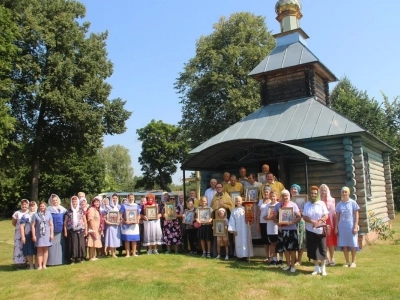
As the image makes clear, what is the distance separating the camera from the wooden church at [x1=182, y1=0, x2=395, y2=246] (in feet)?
37.8

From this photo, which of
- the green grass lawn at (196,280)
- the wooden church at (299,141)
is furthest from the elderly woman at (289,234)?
the wooden church at (299,141)

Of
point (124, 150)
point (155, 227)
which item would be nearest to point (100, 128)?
point (155, 227)

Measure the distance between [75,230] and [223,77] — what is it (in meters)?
19.9

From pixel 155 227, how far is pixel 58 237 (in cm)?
260

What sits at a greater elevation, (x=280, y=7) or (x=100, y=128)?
(x=280, y=7)

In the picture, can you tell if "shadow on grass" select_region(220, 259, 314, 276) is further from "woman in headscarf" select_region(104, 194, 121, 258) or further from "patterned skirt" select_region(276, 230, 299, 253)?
"woman in headscarf" select_region(104, 194, 121, 258)

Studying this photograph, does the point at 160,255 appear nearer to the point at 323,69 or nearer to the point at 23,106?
the point at 323,69

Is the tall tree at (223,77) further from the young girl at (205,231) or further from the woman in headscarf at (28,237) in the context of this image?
the woman in headscarf at (28,237)

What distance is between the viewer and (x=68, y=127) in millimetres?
24422

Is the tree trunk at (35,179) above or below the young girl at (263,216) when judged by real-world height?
above

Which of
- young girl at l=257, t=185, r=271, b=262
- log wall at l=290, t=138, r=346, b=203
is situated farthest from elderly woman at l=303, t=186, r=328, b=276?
log wall at l=290, t=138, r=346, b=203

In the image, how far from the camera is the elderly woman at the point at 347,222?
838 centimetres

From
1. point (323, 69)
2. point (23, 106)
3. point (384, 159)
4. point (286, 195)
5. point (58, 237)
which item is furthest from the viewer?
point (23, 106)

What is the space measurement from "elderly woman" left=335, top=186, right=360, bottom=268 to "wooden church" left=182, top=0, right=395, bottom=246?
1809 mm
